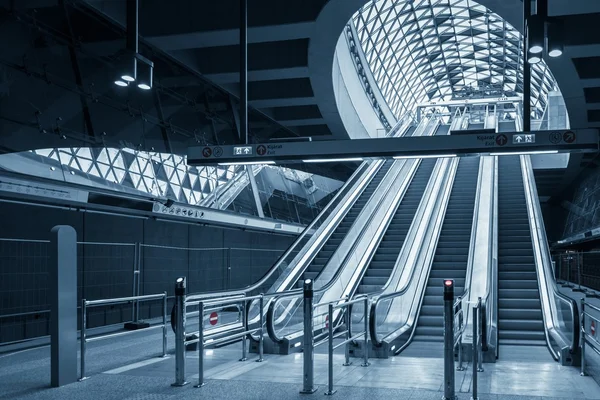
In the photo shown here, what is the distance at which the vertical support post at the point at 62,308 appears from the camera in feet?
24.7

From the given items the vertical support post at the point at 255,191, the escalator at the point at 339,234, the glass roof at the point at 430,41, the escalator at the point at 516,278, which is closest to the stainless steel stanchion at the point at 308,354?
the escalator at the point at 516,278

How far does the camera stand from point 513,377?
789 centimetres

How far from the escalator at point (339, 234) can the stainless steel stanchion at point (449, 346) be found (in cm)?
707

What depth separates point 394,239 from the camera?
16641mm

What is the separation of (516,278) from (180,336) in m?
8.55

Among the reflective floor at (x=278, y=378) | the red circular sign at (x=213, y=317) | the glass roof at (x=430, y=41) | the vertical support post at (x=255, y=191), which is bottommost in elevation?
the reflective floor at (x=278, y=378)

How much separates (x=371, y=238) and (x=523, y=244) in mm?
3735

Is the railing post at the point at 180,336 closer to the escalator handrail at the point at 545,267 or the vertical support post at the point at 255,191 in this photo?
the escalator handrail at the point at 545,267

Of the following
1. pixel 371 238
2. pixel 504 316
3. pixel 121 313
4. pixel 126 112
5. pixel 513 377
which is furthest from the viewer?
pixel 371 238

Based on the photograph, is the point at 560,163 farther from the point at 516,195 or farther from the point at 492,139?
the point at 492,139

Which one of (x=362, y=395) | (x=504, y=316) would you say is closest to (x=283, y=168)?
(x=504, y=316)

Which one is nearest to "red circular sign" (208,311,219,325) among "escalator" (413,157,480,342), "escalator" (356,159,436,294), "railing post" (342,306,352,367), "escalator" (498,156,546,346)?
"railing post" (342,306,352,367)

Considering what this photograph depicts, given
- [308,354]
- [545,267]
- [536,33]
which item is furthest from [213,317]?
[545,267]

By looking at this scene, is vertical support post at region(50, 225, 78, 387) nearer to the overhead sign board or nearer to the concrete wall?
the concrete wall
